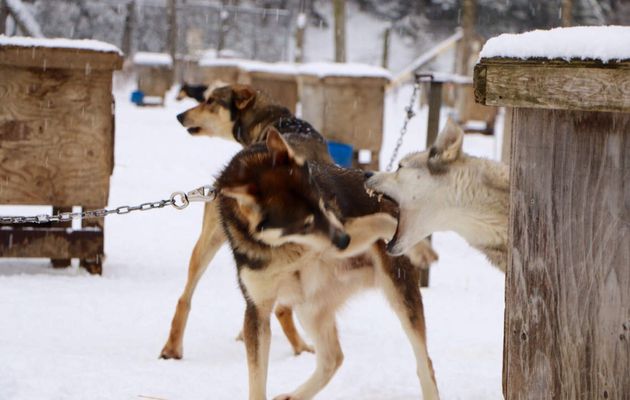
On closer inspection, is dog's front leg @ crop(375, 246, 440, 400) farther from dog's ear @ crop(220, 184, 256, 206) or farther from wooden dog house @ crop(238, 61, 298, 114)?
wooden dog house @ crop(238, 61, 298, 114)

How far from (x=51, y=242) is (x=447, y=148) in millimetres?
3577

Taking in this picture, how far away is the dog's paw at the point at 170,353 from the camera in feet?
14.8

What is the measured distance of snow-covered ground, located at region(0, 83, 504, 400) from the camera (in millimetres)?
3949

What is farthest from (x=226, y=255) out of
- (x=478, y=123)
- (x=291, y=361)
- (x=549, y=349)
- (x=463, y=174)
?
(x=478, y=123)

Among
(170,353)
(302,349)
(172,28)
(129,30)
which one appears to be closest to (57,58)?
(170,353)

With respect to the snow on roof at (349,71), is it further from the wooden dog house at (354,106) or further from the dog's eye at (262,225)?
the dog's eye at (262,225)

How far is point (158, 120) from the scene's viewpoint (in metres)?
18.5

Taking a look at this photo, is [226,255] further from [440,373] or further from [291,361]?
[440,373]

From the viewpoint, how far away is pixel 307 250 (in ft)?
11.5

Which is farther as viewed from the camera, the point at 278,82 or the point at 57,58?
the point at 278,82

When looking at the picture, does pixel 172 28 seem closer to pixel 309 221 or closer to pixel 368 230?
pixel 368 230

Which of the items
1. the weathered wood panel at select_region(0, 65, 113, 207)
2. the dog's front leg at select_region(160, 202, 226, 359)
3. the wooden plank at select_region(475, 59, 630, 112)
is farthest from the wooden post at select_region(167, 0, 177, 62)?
the wooden plank at select_region(475, 59, 630, 112)

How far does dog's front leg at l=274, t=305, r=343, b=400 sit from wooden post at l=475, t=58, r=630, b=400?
73.3 inches

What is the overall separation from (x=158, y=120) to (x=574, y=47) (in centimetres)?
1711
